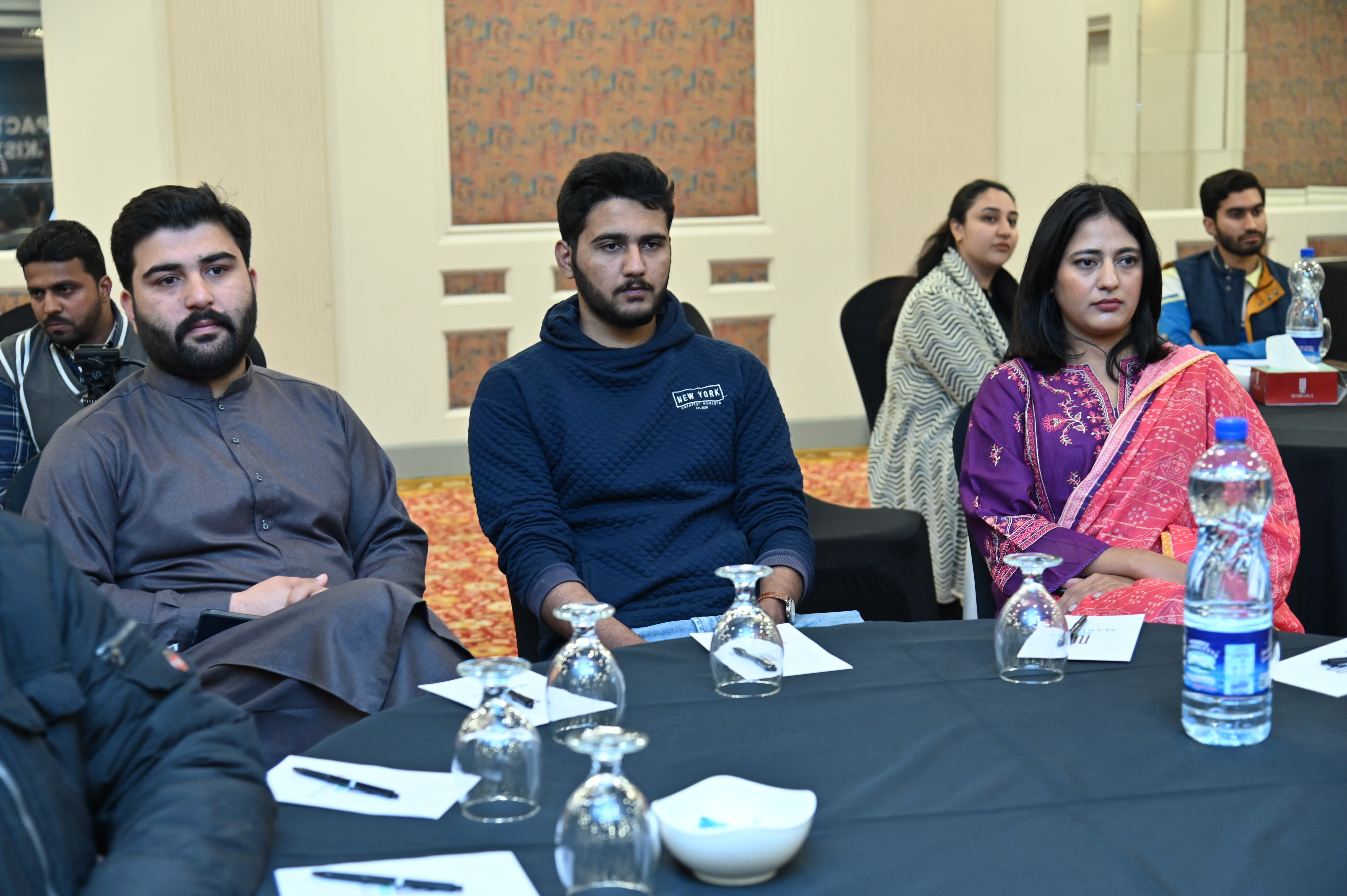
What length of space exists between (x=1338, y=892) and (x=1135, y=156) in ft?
20.4

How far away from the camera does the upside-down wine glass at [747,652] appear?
156 centimetres

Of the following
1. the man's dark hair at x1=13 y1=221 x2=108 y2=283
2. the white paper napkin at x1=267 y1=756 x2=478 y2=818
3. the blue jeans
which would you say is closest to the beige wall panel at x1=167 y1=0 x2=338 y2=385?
the man's dark hair at x1=13 y1=221 x2=108 y2=283

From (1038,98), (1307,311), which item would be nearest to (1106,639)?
(1307,311)

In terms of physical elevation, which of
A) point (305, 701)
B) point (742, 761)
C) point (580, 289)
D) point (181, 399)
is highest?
point (580, 289)

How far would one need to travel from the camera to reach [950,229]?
429 centimetres

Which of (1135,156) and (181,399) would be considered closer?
(181,399)

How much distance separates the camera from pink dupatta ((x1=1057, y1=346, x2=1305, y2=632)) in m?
2.32

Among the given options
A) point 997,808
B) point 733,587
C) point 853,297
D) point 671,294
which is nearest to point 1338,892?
point 997,808

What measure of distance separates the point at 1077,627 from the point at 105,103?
5032 mm

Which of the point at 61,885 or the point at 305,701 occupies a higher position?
the point at 61,885

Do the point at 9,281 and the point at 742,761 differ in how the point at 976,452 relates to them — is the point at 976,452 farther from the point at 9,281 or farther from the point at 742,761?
the point at 9,281

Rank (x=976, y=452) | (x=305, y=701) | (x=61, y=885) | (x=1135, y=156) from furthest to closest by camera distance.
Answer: (x=1135, y=156), (x=976, y=452), (x=305, y=701), (x=61, y=885)

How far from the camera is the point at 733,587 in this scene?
2383 millimetres

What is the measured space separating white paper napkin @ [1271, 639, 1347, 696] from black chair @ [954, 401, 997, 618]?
83 centimetres
